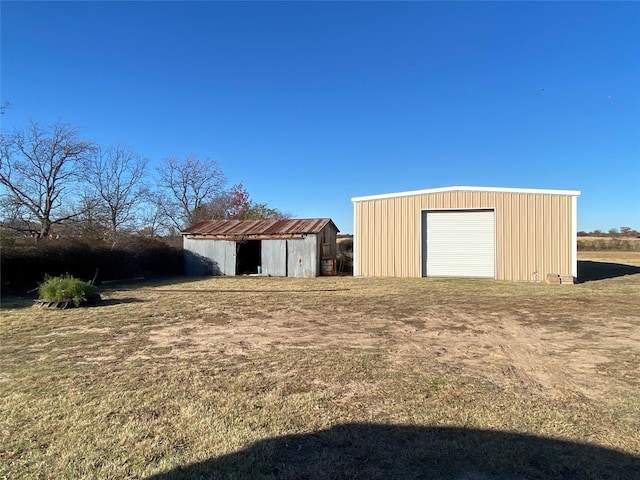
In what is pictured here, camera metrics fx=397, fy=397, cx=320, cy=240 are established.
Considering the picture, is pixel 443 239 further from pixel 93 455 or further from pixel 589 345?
pixel 93 455

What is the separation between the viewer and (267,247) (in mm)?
20719

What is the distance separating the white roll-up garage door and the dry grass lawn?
921 cm

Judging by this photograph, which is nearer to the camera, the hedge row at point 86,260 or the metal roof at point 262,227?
the hedge row at point 86,260

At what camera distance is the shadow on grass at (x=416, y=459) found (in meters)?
2.53

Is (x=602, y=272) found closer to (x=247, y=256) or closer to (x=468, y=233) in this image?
(x=468, y=233)

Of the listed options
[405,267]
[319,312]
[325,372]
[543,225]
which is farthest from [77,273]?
[543,225]

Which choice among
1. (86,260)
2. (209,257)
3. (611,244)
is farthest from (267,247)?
(611,244)

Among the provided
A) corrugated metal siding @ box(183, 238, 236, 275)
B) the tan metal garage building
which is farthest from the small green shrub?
the tan metal garage building

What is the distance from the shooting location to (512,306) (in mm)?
9789

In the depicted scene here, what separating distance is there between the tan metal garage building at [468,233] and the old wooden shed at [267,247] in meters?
2.55

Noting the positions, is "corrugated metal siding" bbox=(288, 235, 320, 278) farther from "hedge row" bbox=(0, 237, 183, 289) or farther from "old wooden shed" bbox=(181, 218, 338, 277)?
"hedge row" bbox=(0, 237, 183, 289)

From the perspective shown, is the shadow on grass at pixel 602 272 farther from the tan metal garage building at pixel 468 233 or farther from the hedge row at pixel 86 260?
the hedge row at pixel 86 260

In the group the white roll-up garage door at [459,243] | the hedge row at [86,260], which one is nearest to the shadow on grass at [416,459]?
the hedge row at [86,260]

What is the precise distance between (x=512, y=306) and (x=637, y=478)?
25.7 feet
